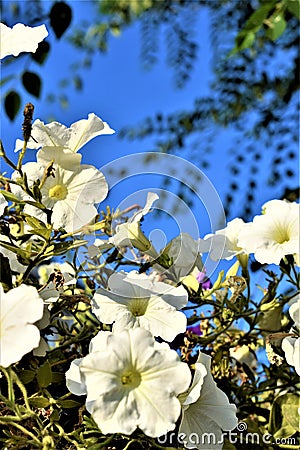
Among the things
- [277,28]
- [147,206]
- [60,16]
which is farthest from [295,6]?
[147,206]

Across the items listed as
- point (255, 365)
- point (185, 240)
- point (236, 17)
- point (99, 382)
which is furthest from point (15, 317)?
point (236, 17)

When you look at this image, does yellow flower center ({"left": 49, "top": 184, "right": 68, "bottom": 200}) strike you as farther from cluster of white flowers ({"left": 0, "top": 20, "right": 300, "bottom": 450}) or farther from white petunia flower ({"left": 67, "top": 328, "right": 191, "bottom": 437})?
white petunia flower ({"left": 67, "top": 328, "right": 191, "bottom": 437})

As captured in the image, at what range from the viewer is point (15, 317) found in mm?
289

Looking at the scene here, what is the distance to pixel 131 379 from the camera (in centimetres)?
31

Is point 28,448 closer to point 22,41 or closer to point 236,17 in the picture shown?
point 22,41

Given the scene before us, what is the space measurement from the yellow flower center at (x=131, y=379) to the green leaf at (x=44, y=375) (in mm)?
54

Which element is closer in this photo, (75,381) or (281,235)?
(75,381)

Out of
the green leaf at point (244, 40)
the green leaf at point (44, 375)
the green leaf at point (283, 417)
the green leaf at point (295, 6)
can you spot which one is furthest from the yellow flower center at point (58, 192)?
the green leaf at point (244, 40)

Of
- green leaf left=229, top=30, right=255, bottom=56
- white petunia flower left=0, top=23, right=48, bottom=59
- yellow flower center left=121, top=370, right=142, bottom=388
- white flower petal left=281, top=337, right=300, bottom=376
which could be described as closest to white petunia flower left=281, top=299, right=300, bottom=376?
white flower petal left=281, top=337, right=300, bottom=376

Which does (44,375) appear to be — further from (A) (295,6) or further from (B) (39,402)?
(A) (295,6)

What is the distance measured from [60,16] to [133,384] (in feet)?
2.45

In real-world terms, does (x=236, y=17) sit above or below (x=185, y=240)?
above

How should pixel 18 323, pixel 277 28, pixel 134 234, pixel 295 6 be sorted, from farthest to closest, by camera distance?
pixel 277 28 < pixel 295 6 < pixel 134 234 < pixel 18 323

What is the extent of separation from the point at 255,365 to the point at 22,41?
0.37 meters
